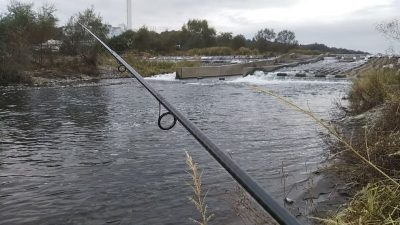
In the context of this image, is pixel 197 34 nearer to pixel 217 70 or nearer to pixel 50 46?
pixel 217 70

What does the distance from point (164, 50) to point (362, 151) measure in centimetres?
7696

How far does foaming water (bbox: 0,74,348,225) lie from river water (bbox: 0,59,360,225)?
0.06ft

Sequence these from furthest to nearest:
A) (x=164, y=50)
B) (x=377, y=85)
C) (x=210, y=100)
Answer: (x=164, y=50) < (x=210, y=100) < (x=377, y=85)

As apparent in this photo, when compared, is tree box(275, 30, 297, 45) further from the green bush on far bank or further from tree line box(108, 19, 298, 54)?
the green bush on far bank

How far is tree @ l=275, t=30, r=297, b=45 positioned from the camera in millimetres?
102400

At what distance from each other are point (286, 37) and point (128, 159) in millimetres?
98647

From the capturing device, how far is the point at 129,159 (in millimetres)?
9461

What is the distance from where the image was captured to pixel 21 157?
9.55 meters

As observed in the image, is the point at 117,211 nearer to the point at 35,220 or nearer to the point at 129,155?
the point at 35,220

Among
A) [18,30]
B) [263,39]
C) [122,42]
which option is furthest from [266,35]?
[18,30]

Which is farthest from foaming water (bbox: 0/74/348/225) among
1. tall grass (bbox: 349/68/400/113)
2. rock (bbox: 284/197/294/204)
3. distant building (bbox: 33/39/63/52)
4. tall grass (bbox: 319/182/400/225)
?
distant building (bbox: 33/39/63/52)

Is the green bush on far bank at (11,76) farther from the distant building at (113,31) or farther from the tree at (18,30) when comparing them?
the distant building at (113,31)

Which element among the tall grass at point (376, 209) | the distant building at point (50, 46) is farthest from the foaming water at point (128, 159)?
the distant building at point (50, 46)

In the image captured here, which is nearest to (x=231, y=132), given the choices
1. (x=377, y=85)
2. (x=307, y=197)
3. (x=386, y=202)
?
(x=377, y=85)
